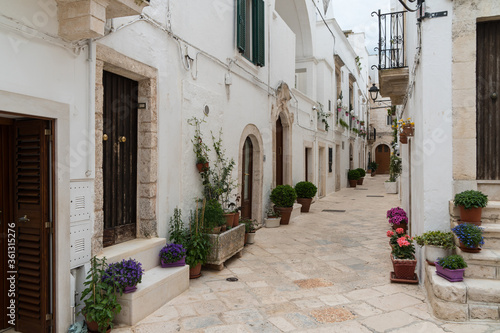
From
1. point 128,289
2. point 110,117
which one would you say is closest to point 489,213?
point 128,289

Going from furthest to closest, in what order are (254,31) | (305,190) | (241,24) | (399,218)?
(305,190) → (254,31) → (241,24) → (399,218)

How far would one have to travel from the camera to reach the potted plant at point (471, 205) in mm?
3750

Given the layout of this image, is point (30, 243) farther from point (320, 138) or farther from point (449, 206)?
point (320, 138)

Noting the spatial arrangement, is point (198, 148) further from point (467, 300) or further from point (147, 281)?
point (467, 300)

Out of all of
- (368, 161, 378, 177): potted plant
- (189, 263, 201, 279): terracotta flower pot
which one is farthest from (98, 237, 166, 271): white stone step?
(368, 161, 378, 177): potted plant

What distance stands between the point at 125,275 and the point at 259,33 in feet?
20.8

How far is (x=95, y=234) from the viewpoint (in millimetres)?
3750

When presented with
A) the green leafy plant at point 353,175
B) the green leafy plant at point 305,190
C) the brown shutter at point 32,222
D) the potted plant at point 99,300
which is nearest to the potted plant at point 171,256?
the potted plant at point 99,300

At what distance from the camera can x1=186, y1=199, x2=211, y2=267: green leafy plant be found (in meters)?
4.92

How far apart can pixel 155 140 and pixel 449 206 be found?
12.0 ft

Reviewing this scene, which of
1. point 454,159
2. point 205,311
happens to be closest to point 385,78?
point 454,159

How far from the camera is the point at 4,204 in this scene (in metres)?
3.39

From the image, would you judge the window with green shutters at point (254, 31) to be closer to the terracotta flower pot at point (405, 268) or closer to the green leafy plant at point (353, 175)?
the terracotta flower pot at point (405, 268)

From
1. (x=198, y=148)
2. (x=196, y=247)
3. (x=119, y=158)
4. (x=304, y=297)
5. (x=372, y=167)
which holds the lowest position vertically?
(x=304, y=297)
